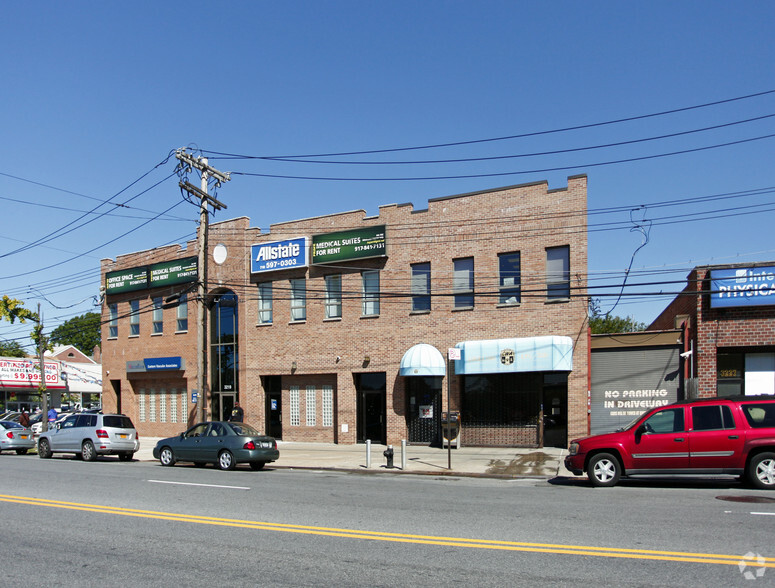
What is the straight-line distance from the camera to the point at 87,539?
886 cm

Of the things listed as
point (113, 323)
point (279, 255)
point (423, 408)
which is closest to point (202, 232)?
point (279, 255)

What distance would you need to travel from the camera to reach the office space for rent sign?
2547 cm

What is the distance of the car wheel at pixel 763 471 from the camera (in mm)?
12594

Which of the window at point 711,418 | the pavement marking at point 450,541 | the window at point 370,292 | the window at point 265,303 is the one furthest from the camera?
the window at point 265,303

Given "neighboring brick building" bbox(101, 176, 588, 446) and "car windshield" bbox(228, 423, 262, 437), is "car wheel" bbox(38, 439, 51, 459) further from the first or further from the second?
"car windshield" bbox(228, 423, 262, 437)

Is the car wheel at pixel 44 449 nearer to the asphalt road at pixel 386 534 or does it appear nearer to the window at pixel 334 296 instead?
the asphalt road at pixel 386 534

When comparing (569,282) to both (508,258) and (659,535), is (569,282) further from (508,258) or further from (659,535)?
(659,535)

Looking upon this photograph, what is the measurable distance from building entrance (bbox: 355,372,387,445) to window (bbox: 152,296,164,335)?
1260 centimetres

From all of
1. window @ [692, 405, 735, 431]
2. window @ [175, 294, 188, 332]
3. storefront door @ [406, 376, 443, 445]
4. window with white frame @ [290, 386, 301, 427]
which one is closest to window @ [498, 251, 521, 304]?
storefront door @ [406, 376, 443, 445]

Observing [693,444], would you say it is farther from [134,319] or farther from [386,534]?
[134,319]

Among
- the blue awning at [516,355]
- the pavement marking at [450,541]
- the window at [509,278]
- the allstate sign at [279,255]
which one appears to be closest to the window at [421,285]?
the blue awning at [516,355]

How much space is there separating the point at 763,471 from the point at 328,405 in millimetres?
17636

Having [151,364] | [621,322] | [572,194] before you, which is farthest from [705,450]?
[621,322]

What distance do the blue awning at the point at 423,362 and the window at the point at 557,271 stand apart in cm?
458
